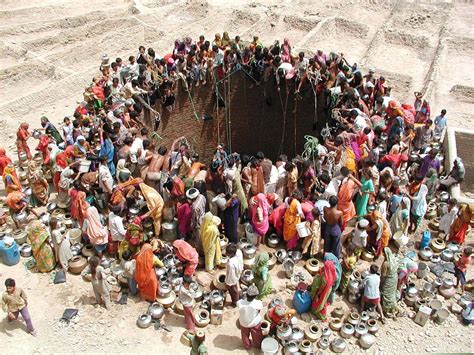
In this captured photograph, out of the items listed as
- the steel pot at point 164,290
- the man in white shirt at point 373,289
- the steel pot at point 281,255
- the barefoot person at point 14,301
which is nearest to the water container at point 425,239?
the man in white shirt at point 373,289

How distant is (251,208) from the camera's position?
952 centimetres

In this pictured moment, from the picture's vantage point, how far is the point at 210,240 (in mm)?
8859

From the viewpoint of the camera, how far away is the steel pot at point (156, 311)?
27.5 ft

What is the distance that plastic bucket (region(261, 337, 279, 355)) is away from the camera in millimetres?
7672

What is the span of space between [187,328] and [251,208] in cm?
256

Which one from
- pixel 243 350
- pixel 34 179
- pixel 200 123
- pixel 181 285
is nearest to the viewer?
pixel 243 350

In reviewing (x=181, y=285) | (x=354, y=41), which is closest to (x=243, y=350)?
(x=181, y=285)

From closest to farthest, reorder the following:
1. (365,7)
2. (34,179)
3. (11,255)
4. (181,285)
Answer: (181,285), (11,255), (34,179), (365,7)

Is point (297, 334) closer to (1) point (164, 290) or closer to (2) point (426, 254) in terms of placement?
(1) point (164, 290)

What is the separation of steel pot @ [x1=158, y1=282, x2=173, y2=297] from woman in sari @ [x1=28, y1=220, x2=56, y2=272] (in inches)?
89.1

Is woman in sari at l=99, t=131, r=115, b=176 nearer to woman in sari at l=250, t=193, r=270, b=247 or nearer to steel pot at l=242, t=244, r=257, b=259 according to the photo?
woman in sari at l=250, t=193, r=270, b=247

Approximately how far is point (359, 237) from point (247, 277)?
86.4 inches

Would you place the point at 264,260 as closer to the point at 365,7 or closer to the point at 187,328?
the point at 187,328

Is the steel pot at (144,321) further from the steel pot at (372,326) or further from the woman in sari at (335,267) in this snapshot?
the steel pot at (372,326)
